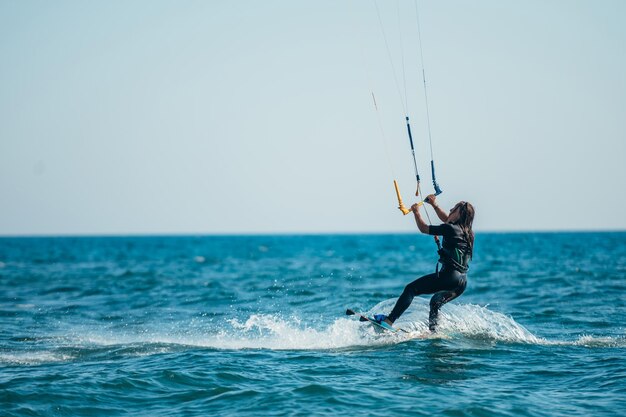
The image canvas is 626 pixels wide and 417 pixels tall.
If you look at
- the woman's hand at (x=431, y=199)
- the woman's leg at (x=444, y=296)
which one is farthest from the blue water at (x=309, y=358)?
the woman's hand at (x=431, y=199)

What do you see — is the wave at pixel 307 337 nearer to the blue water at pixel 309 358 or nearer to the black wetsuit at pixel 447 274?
the blue water at pixel 309 358

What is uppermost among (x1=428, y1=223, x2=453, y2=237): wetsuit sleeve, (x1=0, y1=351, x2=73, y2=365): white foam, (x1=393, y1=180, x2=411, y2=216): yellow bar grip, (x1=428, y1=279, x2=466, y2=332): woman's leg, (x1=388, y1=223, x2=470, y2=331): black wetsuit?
(x1=393, y1=180, x2=411, y2=216): yellow bar grip

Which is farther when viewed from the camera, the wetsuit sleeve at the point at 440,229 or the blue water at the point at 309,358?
the wetsuit sleeve at the point at 440,229

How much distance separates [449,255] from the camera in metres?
12.1

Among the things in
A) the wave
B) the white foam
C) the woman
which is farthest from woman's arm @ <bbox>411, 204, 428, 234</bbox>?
the white foam

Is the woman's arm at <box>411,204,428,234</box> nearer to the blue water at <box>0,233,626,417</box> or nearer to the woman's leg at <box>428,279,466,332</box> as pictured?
the woman's leg at <box>428,279,466,332</box>

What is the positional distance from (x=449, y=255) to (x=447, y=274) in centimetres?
33

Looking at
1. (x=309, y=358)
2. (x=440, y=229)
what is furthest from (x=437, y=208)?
(x=309, y=358)

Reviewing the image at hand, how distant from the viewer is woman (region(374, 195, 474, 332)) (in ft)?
39.2

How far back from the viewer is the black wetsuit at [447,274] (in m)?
12.0

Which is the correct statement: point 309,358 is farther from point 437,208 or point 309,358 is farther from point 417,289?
point 437,208

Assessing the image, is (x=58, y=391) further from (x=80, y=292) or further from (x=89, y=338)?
(x=80, y=292)

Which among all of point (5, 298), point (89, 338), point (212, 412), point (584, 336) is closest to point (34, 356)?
point (89, 338)

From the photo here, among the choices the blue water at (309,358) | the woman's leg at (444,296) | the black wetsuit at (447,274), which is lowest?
the blue water at (309,358)
